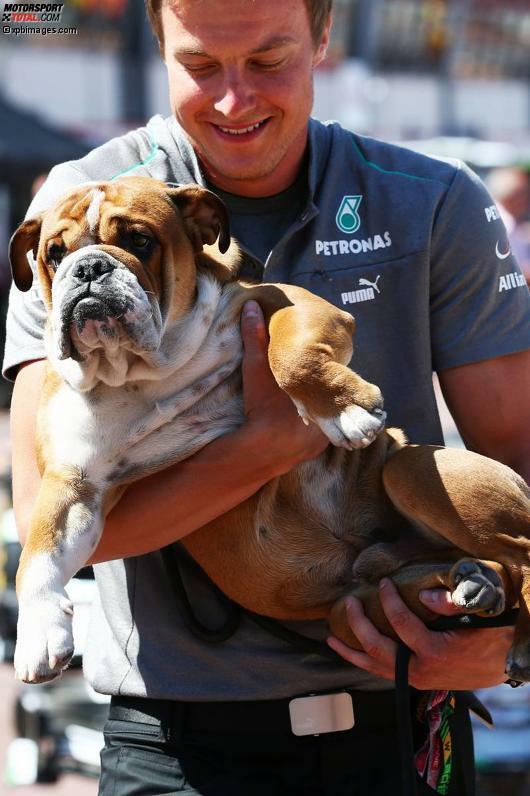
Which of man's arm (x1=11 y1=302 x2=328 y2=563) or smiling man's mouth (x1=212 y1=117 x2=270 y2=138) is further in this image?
smiling man's mouth (x1=212 y1=117 x2=270 y2=138)

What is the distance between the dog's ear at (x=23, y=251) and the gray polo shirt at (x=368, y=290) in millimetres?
45

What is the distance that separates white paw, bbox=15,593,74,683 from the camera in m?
2.51

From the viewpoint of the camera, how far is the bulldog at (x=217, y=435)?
2697mm

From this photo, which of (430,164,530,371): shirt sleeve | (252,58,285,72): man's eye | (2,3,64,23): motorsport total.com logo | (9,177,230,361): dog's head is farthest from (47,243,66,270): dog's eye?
(2,3,64,23): motorsport total.com logo

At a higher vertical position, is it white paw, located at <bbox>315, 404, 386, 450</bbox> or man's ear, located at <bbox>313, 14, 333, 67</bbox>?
man's ear, located at <bbox>313, 14, 333, 67</bbox>

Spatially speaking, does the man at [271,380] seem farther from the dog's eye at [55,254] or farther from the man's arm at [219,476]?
the dog's eye at [55,254]

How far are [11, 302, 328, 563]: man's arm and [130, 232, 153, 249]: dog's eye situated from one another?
374mm

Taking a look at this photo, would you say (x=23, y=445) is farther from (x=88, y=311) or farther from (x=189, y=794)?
(x=189, y=794)

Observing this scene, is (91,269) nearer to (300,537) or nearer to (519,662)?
(300,537)

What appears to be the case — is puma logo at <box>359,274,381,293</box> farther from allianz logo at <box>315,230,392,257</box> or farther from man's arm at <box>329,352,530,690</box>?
man's arm at <box>329,352,530,690</box>

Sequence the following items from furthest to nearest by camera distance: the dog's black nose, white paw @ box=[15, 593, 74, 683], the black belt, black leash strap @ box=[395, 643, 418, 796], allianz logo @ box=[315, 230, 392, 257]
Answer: allianz logo @ box=[315, 230, 392, 257] < the black belt < the dog's black nose < black leash strap @ box=[395, 643, 418, 796] < white paw @ box=[15, 593, 74, 683]

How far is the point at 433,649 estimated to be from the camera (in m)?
2.75

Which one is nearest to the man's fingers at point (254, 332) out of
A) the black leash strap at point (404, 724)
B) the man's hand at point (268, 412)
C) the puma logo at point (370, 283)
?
the man's hand at point (268, 412)

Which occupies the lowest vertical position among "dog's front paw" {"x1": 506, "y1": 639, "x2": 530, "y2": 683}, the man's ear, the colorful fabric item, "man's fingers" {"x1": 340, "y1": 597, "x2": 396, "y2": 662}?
the colorful fabric item
